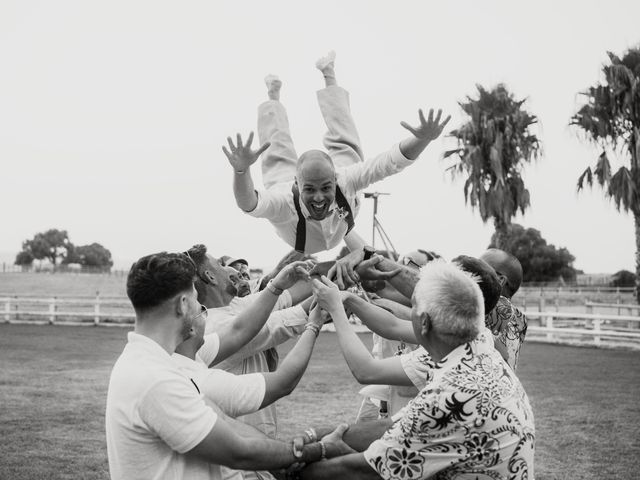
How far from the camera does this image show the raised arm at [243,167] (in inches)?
190

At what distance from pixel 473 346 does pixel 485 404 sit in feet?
0.88

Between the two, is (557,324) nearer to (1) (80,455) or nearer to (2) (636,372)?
(2) (636,372)

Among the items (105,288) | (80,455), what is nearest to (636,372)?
(80,455)

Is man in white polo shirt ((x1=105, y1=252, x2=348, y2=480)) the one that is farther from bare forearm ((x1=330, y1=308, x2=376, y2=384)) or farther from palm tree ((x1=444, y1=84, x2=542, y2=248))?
palm tree ((x1=444, y1=84, x2=542, y2=248))

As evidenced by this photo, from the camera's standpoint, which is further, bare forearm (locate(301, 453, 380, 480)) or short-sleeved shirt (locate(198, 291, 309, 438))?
short-sleeved shirt (locate(198, 291, 309, 438))

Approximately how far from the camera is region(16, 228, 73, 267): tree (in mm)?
116062

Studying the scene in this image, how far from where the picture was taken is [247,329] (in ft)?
13.8

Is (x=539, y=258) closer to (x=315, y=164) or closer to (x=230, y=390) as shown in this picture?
(x=315, y=164)

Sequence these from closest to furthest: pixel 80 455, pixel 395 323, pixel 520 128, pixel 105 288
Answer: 1. pixel 395 323
2. pixel 80 455
3. pixel 520 128
4. pixel 105 288

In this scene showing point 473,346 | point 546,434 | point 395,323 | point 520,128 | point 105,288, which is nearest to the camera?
point 473,346

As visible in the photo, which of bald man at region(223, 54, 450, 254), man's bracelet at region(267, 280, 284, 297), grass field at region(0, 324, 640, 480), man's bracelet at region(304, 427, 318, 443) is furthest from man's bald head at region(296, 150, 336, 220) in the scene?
grass field at region(0, 324, 640, 480)

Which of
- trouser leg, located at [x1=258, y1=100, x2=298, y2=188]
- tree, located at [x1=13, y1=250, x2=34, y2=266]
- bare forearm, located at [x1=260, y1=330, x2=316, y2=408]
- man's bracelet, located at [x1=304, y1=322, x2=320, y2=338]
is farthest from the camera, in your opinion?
tree, located at [x1=13, y1=250, x2=34, y2=266]

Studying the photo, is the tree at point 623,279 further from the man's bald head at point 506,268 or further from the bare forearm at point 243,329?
the bare forearm at point 243,329

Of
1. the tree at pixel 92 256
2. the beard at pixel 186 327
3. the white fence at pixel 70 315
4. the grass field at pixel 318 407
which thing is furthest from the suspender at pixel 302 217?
the tree at pixel 92 256
